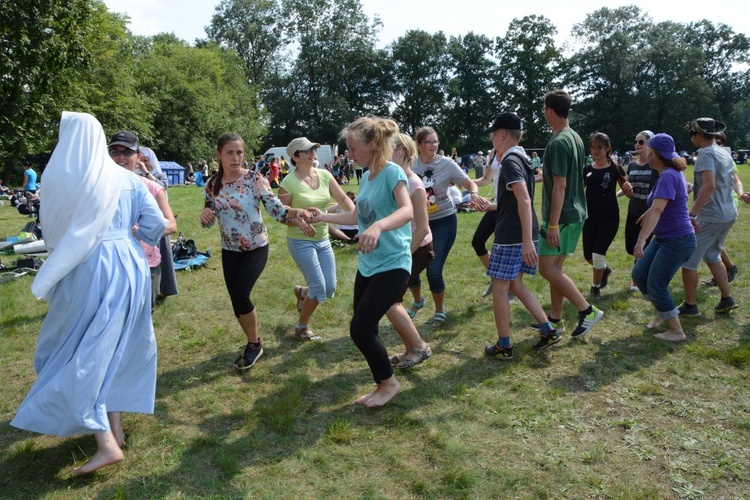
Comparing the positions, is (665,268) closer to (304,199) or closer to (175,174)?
(304,199)

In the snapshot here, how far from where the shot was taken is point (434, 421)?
3.52 metres

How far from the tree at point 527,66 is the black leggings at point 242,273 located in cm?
5599

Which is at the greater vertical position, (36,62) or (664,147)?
(36,62)

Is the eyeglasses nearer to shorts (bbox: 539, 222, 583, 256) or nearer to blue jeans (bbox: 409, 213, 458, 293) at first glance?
blue jeans (bbox: 409, 213, 458, 293)

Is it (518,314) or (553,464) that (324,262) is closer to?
(518,314)

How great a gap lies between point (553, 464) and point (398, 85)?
6068 centimetres

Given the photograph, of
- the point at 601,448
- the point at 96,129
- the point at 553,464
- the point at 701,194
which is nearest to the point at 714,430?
the point at 601,448

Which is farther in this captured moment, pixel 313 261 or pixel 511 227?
pixel 313 261

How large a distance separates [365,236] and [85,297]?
154 centimetres

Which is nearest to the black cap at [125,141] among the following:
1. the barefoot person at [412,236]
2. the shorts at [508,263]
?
the barefoot person at [412,236]

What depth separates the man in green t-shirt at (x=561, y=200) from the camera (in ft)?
13.9

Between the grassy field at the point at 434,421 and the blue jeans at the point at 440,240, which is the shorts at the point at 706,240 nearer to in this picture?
the grassy field at the point at 434,421

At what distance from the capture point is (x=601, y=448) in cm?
314

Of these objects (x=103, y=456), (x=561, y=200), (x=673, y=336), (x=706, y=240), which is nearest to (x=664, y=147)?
(x=561, y=200)
